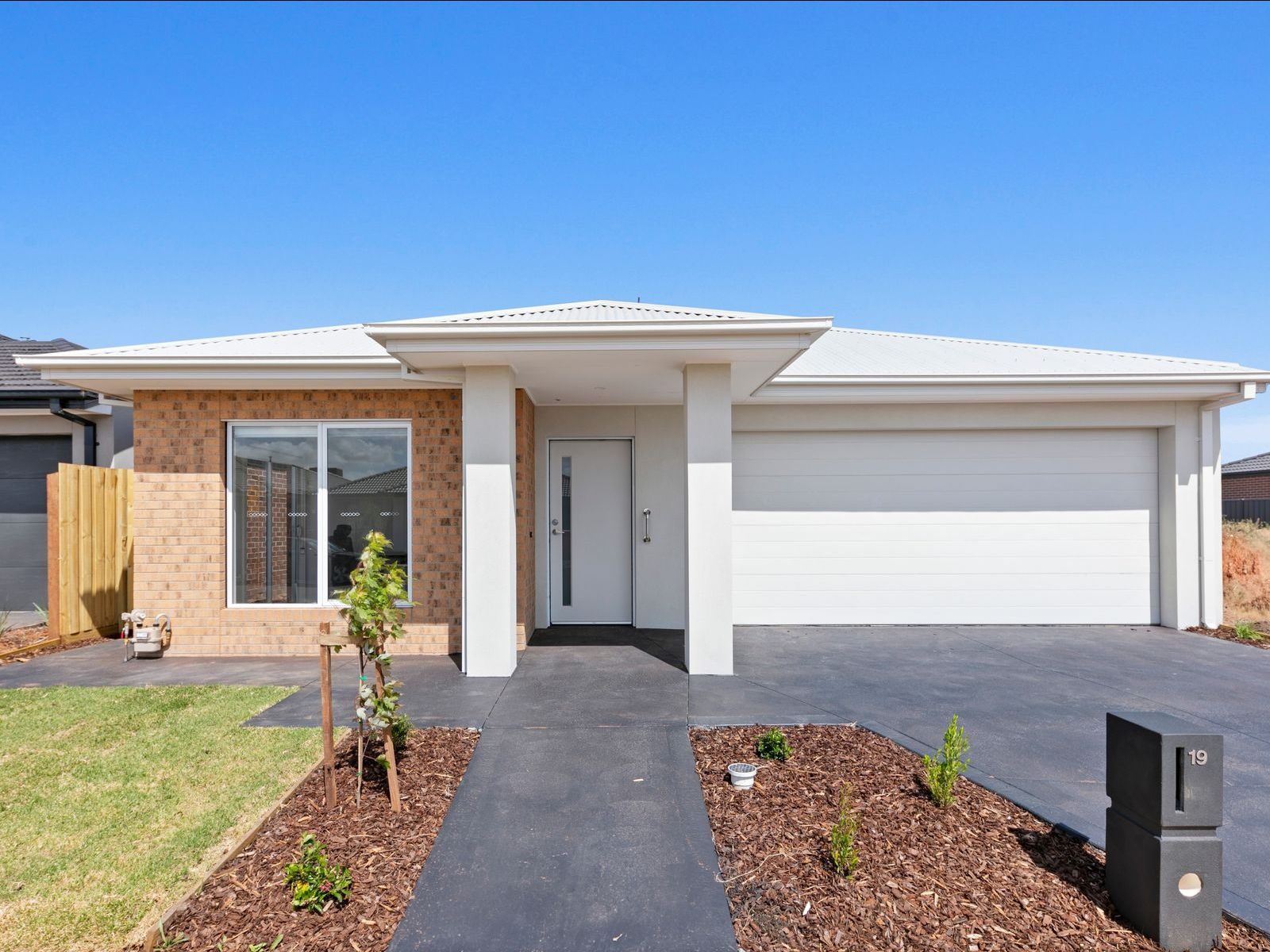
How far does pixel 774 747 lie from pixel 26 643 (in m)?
9.11

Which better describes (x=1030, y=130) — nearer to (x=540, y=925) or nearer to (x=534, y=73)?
(x=534, y=73)

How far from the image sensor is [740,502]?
9.30 m

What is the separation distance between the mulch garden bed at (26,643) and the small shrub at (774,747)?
317 inches

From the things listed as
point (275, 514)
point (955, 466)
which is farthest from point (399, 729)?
point (955, 466)

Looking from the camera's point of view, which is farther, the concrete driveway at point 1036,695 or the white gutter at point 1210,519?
the white gutter at point 1210,519

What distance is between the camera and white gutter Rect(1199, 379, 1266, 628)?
888 cm

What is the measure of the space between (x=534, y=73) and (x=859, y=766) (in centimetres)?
940

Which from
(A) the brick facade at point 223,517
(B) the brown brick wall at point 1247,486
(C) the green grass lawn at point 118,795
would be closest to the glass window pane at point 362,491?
(A) the brick facade at point 223,517

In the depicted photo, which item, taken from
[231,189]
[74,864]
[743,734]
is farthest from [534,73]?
[74,864]

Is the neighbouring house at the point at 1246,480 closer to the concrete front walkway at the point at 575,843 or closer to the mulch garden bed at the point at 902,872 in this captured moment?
the mulch garden bed at the point at 902,872

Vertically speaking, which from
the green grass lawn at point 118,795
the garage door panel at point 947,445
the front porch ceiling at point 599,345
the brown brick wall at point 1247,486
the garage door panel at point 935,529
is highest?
the front porch ceiling at point 599,345

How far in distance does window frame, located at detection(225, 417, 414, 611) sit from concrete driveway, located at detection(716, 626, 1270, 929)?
153 inches

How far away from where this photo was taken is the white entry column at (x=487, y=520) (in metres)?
6.49

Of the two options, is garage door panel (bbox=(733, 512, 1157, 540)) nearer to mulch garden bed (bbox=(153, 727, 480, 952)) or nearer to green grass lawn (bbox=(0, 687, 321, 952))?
mulch garden bed (bbox=(153, 727, 480, 952))
